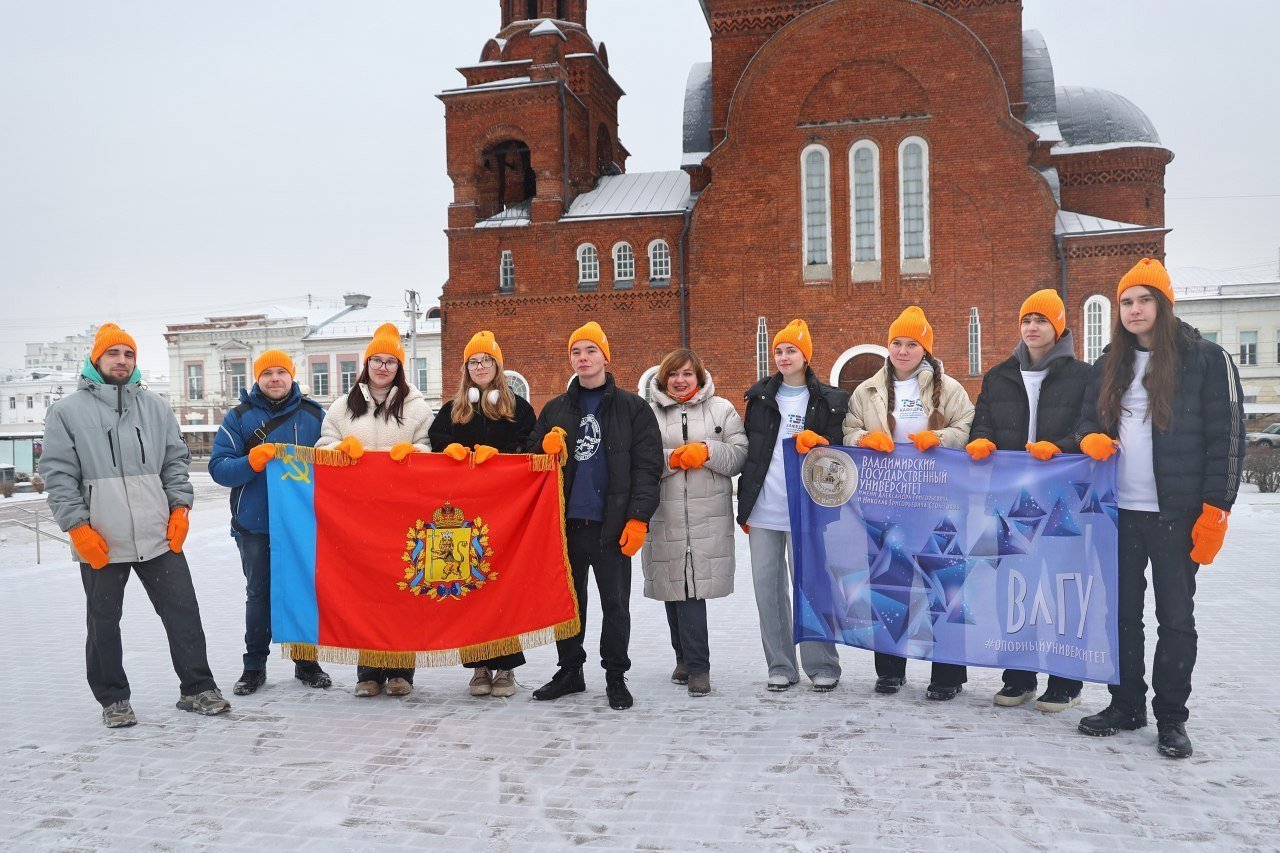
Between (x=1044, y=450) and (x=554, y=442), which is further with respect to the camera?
(x=554, y=442)

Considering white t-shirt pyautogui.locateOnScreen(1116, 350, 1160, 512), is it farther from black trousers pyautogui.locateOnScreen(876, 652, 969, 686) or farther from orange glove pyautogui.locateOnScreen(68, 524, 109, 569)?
orange glove pyautogui.locateOnScreen(68, 524, 109, 569)

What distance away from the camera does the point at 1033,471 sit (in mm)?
5344

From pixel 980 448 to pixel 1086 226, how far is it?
23926 millimetres

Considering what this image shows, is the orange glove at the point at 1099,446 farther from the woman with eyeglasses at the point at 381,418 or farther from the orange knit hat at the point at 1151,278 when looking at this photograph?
the woman with eyeglasses at the point at 381,418

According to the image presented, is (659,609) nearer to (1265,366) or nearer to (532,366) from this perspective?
(532,366)

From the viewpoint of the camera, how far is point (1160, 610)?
4.82 m

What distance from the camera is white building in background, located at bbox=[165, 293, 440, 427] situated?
53719 mm

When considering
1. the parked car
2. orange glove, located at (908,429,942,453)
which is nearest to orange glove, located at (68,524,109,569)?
orange glove, located at (908,429,942,453)

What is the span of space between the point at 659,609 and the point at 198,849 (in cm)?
538

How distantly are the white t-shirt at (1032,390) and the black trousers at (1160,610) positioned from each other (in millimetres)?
693

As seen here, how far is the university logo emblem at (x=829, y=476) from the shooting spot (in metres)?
5.80

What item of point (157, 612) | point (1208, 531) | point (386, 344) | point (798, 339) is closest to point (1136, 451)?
point (1208, 531)

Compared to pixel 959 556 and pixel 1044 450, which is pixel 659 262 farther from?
pixel 1044 450

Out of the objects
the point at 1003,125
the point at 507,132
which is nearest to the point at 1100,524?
the point at 1003,125
